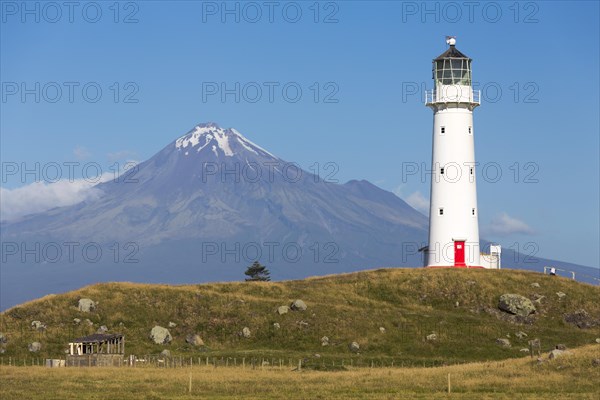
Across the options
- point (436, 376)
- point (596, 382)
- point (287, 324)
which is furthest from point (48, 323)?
point (596, 382)

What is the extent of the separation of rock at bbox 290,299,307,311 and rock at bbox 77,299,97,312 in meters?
15.5

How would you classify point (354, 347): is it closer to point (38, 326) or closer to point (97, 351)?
point (97, 351)

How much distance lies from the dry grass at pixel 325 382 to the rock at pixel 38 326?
13.2 metres

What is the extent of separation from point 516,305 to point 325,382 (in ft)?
111

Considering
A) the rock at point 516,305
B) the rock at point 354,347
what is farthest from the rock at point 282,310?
the rock at point 516,305

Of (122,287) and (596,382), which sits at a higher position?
(122,287)

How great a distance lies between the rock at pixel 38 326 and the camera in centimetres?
8075

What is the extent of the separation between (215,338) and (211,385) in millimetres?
24252

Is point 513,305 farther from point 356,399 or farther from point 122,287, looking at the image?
point 356,399

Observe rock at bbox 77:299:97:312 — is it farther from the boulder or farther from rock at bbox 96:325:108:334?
the boulder

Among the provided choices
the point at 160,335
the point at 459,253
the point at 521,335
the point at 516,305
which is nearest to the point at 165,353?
the point at 160,335

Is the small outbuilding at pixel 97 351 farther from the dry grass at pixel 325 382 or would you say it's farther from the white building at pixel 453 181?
the white building at pixel 453 181

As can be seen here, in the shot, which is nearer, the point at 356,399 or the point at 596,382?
the point at 356,399

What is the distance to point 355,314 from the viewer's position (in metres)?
85.4
